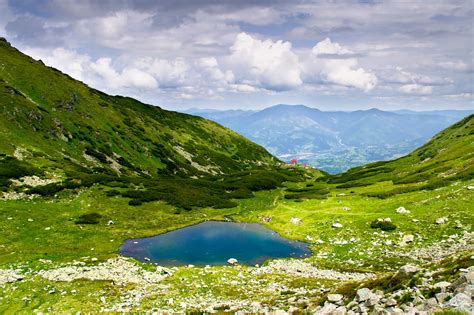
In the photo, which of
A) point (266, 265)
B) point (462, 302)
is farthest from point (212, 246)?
point (462, 302)

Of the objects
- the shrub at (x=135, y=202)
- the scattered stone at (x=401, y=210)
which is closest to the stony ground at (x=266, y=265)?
the scattered stone at (x=401, y=210)

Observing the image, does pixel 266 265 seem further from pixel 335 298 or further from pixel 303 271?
pixel 335 298

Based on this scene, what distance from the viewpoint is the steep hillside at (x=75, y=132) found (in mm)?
107938

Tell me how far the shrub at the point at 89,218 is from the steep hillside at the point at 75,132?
3117 cm

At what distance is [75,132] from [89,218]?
74.4 metres

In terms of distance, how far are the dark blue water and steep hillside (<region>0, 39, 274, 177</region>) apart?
46.6m

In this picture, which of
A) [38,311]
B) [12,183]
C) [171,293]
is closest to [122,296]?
[171,293]

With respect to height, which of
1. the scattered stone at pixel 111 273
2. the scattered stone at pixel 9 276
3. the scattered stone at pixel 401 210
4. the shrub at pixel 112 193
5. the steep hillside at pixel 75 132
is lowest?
the scattered stone at pixel 111 273

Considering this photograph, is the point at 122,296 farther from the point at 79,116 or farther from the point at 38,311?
the point at 79,116

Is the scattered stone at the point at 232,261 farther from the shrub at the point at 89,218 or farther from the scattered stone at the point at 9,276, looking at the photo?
the shrub at the point at 89,218

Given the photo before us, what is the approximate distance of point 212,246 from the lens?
6053 cm

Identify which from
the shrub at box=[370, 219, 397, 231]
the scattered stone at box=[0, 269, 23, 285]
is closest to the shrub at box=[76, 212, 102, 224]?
A: the scattered stone at box=[0, 269, 23, 285]

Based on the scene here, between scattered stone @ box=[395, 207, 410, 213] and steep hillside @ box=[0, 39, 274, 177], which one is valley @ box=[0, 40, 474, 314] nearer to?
scattered stone @ box=[395, 207, 410, 213]

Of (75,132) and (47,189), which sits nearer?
(47,189)
